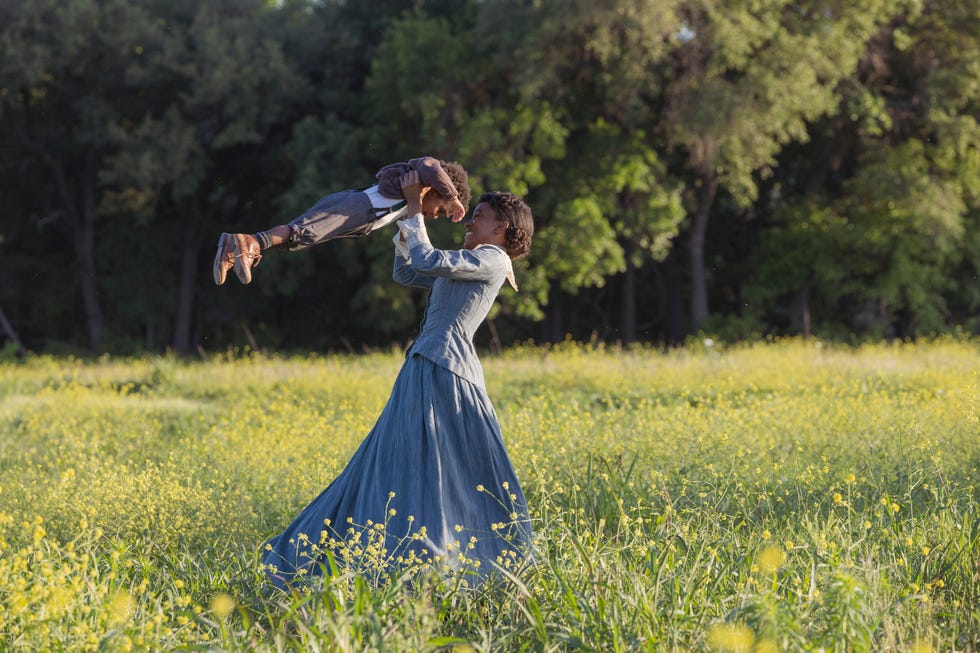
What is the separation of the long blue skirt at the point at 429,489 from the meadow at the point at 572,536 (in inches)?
6.0

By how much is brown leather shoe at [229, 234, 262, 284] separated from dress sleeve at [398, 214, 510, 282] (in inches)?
24.4

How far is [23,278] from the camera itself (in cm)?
2750

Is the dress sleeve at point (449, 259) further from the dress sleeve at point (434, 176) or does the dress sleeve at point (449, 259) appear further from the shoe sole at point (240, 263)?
the shoe sole at point (240, 263)

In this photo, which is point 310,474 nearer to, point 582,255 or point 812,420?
point 812,420

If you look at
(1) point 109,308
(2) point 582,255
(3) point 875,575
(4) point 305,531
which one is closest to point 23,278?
(1) point 109,308

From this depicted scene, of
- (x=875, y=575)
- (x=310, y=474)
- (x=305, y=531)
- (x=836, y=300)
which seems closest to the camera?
(x=875, y=575)

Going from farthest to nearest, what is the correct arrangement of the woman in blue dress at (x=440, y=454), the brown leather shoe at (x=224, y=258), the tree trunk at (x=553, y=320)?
the tree trunk at (x=553, y=320) < the woman in blue dress at (x=440, y=454) < the brown leather shoe at (x=224, y=258)

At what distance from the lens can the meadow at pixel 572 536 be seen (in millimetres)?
3395

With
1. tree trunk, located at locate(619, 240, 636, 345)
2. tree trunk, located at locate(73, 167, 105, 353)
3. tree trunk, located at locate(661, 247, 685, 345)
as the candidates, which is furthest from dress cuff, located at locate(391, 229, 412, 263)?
tree trunk, located at locate(73, 167, 105, 353)

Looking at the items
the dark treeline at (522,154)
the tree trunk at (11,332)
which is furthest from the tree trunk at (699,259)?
the tree trunk at (11,332)

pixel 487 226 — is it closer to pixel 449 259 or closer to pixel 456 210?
pixel 456 210

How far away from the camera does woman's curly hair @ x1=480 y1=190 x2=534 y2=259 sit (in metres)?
4.46

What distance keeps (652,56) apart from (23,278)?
18.5 metres

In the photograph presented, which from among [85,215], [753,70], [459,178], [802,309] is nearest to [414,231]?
[459,178]
